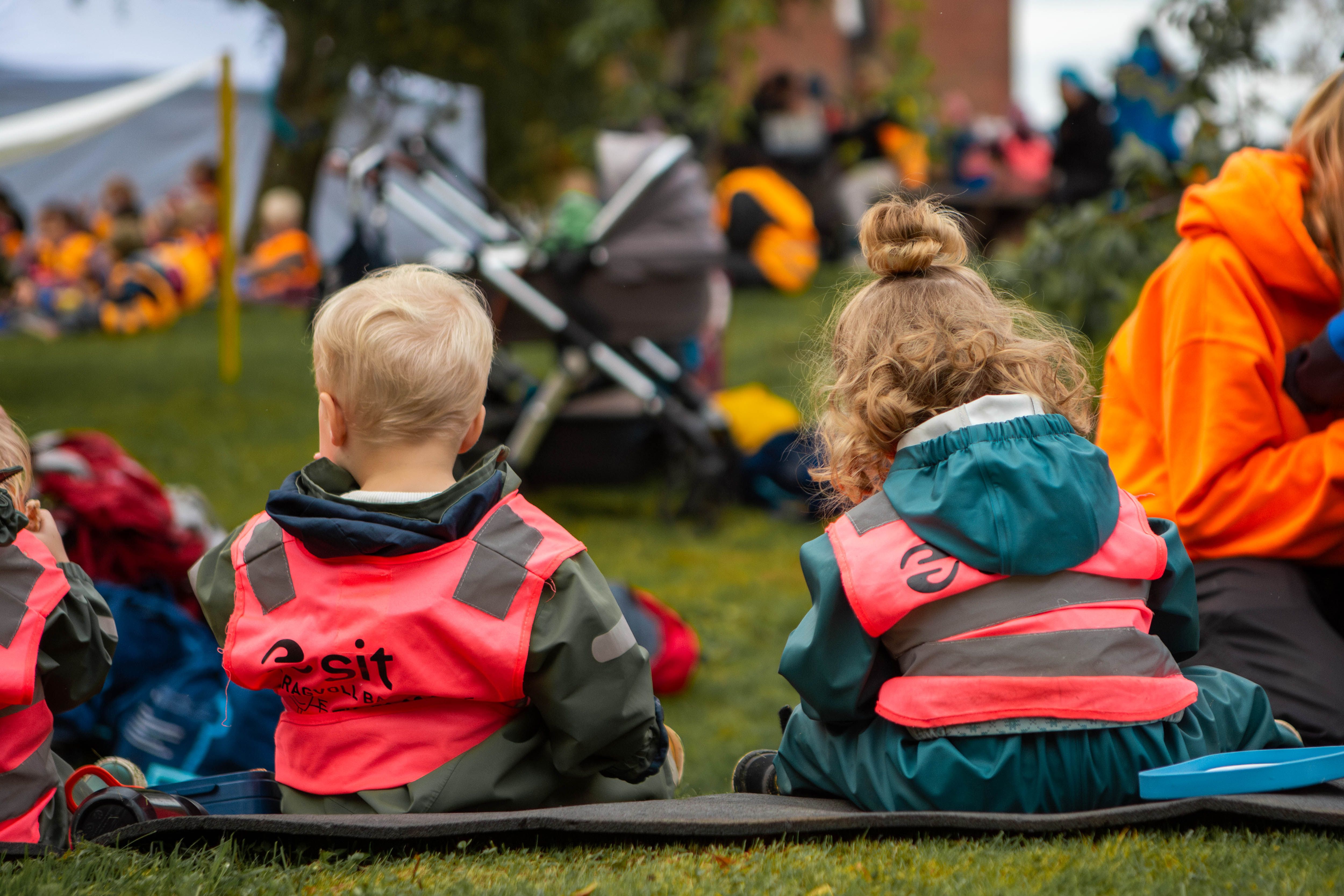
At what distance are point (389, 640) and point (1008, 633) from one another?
0.90m

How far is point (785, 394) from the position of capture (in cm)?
786

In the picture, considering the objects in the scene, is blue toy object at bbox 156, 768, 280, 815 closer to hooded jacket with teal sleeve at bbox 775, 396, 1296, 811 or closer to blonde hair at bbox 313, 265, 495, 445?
blonde hair at bbox 313, 265, 495, 445

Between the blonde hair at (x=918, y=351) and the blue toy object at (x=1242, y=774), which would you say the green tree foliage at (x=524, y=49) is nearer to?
the blonde hair at (x=918, y=351)

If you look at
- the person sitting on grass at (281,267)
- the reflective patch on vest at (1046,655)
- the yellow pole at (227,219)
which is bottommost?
the person sitting on grass at (281,267)

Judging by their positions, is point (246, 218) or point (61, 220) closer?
point (61, 220)

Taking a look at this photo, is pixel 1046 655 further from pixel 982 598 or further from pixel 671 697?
pixel 671 697

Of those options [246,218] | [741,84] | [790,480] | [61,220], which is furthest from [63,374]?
[741,84]

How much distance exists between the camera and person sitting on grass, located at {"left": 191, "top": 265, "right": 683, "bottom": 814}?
1.84 meters

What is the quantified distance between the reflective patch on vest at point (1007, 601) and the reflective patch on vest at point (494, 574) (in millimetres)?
573

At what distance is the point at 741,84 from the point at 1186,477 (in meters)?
15.1

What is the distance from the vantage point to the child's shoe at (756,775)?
225cm

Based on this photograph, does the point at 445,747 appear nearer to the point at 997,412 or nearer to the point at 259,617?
the point at 259,617

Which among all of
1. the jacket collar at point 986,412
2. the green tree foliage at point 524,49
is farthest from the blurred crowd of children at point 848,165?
the jacket collar at point 986,412

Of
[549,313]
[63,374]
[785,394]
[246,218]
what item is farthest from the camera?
[246,218]
